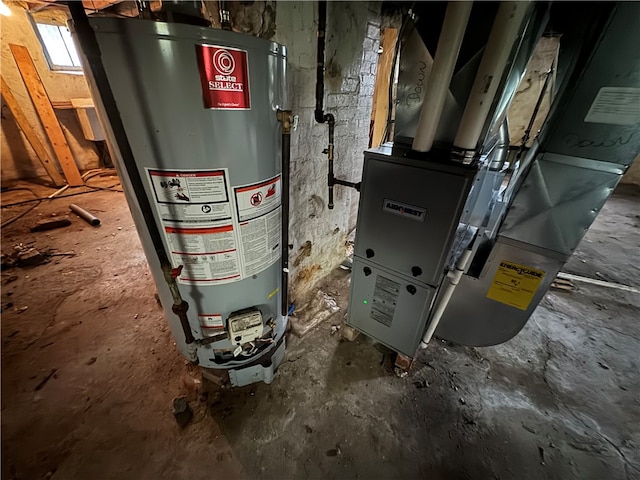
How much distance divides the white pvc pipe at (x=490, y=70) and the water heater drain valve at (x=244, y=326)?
3.52ft

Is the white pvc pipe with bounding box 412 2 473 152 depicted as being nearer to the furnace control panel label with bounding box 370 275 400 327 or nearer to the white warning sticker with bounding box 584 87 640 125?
the white warning sticker with bounding box 584 87 640 125

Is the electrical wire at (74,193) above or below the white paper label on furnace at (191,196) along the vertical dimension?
below

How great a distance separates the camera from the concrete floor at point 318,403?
1.23 meters

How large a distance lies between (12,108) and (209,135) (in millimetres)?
4755

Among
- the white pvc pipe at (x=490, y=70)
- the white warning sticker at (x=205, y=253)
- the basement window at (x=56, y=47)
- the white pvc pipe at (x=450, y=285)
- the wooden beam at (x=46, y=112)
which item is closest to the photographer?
the white pvc pipe at (x=490, y=70)

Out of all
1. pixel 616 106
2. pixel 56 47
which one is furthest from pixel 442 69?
pixel 56 47

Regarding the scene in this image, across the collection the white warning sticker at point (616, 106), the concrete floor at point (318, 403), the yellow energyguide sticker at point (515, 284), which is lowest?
the concrete floor at point (318, 403)

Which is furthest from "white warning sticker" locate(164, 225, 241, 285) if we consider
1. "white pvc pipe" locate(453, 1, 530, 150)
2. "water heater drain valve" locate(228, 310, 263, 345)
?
"white pvc pipe" locate(453, 1, 530, 150)

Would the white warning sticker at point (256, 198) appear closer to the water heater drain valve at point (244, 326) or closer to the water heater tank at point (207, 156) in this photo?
the water heater tank at point (207, 156)

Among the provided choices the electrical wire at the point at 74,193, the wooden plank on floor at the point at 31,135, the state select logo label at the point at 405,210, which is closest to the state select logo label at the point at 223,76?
the state select logo label at the point at 405,210

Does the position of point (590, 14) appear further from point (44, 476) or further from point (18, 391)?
point (18, 391)

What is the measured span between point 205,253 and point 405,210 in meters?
0.84

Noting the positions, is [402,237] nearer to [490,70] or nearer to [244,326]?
[490,70]

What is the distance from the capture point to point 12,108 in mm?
3420
